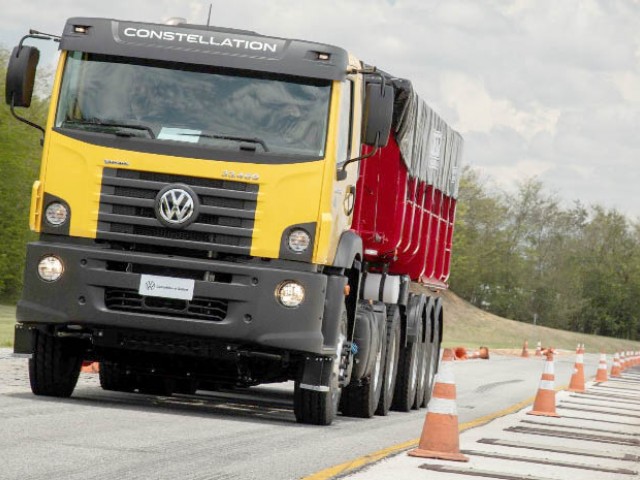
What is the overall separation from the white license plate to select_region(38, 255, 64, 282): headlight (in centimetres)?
71

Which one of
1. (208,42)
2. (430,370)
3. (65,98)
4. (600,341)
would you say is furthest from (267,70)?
(600,341)

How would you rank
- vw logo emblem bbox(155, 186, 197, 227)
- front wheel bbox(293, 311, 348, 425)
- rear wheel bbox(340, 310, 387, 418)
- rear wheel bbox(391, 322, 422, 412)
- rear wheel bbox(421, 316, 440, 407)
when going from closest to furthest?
1. vw logo emblem bbox(155, 186, 197, 227)
2. front wheel bbox(293, 311, 348, 425)
3. rear wheel bbox(340, 310, 387, 418)
4. rear wheel bbox(391, 322, 422, 412)
5. rear wheel bbox(421, 316, 440, 407)

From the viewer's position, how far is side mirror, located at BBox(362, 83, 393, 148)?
42.8 feet

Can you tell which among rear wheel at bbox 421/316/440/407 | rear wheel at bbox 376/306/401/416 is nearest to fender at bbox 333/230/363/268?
rear wheel at bbox 376/306/401/416

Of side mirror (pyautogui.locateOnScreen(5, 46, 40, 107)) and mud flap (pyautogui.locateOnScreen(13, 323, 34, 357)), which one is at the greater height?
side mirror (pyautogui.locateOnScreen(5, 46, 40, 107))

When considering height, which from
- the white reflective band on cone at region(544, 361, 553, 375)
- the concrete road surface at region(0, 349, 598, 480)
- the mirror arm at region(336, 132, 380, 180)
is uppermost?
the mirror arm at region(336, 132, 380, 180)

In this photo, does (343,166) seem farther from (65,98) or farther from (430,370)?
(430,370)

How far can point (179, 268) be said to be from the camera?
500 inches

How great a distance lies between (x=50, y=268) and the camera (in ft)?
42.0

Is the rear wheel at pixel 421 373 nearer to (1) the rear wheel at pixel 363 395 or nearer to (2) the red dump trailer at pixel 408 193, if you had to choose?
(2) the red dump trailer at pixel 408 193

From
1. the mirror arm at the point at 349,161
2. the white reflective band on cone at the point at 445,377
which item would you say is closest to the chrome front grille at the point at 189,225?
the mirror arm at the point at 349,161

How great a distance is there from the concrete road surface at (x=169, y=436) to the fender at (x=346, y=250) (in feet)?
4.86

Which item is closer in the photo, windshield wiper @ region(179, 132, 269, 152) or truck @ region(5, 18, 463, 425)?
truck @ region(5, 18, 463, 425)

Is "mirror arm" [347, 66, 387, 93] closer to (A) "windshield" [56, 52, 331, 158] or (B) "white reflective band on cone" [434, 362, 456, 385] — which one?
(A) "windshield" [56, 52, 331, 158]
